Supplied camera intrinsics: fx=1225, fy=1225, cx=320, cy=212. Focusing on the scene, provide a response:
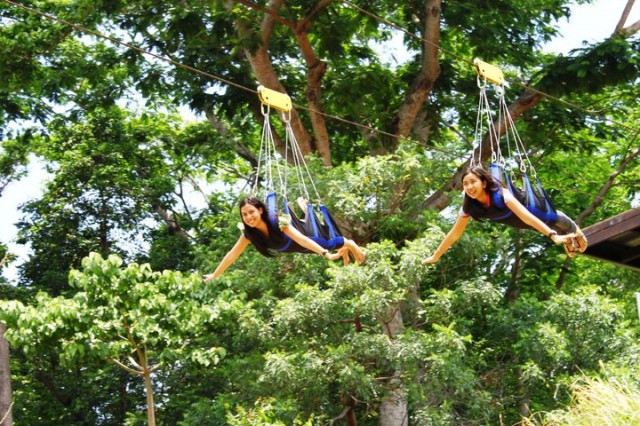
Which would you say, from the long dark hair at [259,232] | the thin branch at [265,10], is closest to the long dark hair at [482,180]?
the long dark hair at [259,232]

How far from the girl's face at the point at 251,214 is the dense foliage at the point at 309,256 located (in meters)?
2.20

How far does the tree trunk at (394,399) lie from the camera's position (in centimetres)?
1182

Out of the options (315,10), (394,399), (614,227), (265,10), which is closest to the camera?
(614,227)

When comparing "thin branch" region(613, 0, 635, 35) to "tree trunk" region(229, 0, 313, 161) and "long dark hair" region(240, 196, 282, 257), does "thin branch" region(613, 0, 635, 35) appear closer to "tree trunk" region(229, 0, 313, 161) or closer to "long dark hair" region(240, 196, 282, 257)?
"tree trunk" region(229, 0, 313, 161)

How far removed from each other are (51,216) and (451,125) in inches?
212

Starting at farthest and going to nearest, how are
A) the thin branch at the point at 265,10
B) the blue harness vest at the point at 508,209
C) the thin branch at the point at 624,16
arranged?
the thin branch at the point at 624,16 → the thin branch at the point at 265,10 → the blue harness vest at the point at 508,209

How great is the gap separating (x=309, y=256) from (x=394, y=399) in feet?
5.50

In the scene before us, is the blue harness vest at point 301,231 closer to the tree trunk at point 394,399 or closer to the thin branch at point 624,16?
the tree trunk at point 394,399

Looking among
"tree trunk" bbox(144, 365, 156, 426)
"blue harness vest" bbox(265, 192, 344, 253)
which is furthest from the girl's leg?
"tree trunk" bbox(144, 365, 156, 426)

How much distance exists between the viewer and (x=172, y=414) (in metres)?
14.1

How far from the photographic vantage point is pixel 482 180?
7.47m

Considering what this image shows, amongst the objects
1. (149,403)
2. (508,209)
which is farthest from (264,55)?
(508,209)

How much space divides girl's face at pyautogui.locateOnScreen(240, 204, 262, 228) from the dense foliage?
7.21ft

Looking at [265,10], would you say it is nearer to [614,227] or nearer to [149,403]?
[149,403]
